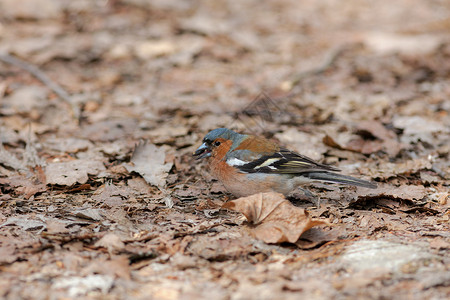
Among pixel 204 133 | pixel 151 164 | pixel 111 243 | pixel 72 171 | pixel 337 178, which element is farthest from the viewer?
pixel 204 133

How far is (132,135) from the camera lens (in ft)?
20.1

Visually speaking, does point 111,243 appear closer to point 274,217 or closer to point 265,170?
point 274,217

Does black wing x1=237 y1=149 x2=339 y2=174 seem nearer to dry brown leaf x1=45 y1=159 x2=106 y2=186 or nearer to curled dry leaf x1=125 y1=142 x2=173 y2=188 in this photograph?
curled dry leaf x1=125 y1=142 x2=173 y2=188

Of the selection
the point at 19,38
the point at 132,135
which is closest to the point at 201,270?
the point at 132,135

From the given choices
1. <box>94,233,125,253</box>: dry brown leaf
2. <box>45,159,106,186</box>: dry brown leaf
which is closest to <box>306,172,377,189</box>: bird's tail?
→ <box>94,233,125,253</box>: dry brown leaf

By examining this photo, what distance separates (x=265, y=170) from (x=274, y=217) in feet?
2.86

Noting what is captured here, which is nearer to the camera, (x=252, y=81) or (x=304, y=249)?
(x=304, y=249)

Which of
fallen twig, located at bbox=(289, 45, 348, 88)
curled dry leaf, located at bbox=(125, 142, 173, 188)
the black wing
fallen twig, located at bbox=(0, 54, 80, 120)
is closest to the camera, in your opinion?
the black wing

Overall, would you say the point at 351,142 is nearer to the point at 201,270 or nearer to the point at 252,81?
the point at 252,81

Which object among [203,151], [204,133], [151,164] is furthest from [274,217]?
[204,133]

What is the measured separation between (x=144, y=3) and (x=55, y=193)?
6.75 metres

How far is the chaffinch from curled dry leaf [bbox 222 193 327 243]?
0.62 meters

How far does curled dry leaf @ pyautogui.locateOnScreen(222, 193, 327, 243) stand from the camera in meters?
3.57

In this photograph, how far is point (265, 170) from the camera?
4602 millimetres
